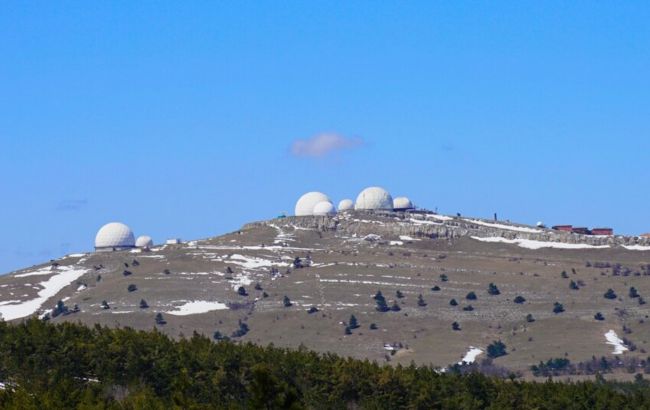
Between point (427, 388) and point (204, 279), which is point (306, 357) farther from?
point (204, 279)

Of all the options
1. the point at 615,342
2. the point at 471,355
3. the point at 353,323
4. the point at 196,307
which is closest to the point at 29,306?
the point at 196,307

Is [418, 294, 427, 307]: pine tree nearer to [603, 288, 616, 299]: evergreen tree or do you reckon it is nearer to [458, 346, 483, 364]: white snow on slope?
[458, 346, 483, 364]: white snow on slope

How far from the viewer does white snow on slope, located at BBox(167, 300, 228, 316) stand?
178m

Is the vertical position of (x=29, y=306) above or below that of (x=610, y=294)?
below

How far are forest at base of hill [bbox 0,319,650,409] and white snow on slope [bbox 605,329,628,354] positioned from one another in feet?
194

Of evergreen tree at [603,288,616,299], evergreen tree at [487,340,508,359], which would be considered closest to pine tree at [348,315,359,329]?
evergreen tree at [487,340,508,359]

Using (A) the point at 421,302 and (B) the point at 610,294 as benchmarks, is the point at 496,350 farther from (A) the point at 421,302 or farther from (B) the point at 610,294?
(B) the point at 610,294

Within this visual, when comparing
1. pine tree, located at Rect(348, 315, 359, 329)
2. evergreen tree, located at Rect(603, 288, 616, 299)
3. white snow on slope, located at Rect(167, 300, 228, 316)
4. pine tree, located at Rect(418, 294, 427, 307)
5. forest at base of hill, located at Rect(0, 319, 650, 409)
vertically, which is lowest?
forest at base of hill, located at Rect(0, 319, 650, 409)

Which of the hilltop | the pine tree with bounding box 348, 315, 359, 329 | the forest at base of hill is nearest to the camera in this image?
the forest at base of hill

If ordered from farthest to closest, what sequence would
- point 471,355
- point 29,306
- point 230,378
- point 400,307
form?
point 29,306, point 400,307, point 471,355, point 230,378

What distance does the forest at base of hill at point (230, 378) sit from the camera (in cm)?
9356

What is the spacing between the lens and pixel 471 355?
157m

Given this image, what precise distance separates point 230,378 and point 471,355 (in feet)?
210

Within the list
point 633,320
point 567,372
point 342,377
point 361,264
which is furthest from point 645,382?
point 361,264
